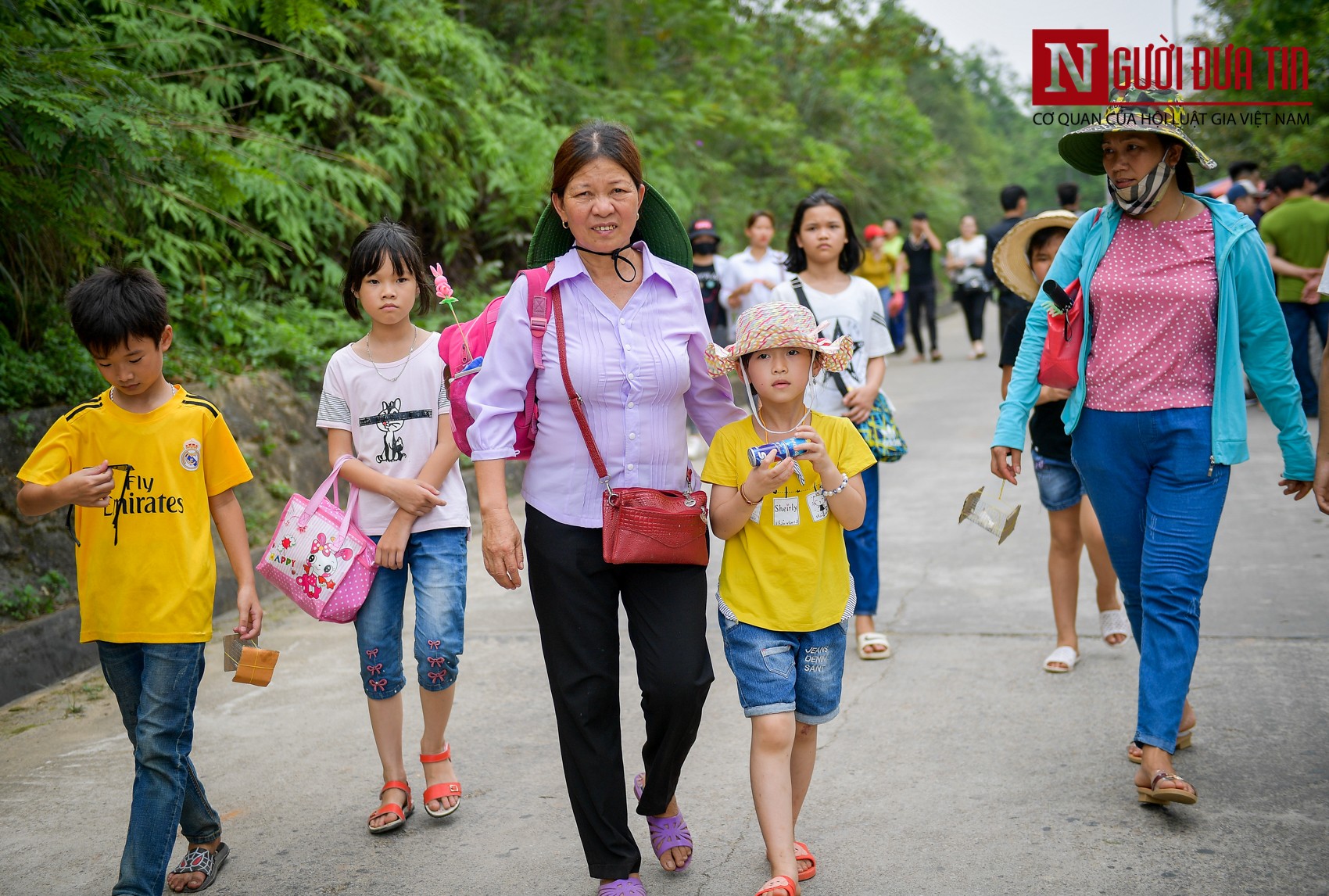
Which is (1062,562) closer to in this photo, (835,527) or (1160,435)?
(1160,435)

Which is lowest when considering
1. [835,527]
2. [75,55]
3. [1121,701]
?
[1121,701]

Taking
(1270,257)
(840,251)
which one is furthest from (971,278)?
(840,251)

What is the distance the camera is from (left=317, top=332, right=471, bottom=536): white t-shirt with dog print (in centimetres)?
401

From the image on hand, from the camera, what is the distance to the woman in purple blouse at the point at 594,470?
3215mm

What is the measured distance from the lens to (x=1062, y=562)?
5113mm

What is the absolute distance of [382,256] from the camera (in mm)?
3982

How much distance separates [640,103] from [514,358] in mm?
12098

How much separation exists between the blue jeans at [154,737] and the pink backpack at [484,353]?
3.25 feet

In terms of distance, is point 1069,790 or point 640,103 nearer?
point 1069,790

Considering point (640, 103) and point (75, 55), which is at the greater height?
point (640, 103)

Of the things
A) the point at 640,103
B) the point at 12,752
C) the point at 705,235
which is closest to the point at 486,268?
the point at 705,235

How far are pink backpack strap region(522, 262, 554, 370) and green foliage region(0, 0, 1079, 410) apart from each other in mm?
2676

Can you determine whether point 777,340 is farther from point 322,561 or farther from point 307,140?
point 307,140

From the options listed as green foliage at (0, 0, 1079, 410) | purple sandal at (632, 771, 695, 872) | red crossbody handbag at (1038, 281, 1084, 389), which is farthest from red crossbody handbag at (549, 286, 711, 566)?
green foliage at (0, 0, 1079, 410)
